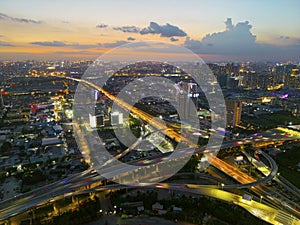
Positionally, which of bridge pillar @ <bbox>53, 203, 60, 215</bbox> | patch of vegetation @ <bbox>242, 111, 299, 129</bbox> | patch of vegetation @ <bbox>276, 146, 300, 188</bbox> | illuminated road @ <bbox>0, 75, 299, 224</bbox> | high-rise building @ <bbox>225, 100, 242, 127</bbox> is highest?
high-rise building @ <bbox>225, 100, 242, 127</bbox>

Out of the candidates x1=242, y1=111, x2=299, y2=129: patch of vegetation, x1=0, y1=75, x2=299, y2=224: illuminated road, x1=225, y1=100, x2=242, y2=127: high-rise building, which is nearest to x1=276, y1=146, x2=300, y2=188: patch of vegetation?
x1=0, y1=75, x2=299, y2=224: illuminated road

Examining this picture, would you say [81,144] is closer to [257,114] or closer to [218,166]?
[218,166]

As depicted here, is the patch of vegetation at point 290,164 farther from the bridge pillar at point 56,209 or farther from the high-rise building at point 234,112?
the bridge pillar at point 56,209

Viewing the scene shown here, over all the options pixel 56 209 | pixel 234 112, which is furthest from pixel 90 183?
pixel 234 112

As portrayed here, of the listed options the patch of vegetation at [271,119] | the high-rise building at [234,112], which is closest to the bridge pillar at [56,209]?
the high-rise building at [234,112]

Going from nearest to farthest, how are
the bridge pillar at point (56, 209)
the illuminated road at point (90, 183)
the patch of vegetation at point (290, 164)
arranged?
1. the illuminated road at point (90, 183)
2. the bridge pillar at point (56, 209)
3. the patch of vegetation at point (290, 164)

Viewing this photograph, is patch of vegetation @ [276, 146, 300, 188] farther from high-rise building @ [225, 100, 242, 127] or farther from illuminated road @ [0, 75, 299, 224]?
high-rise building @ [225, 100, 242, 127]

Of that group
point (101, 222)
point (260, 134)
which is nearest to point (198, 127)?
point (260, 134)

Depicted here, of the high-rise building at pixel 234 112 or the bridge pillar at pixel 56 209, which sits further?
the high-rise building at pixel 234 112

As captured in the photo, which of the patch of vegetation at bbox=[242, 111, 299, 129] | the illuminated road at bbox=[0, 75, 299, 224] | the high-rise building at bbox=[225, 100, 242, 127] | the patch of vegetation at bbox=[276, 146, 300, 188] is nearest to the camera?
the illuminated road at bbox=[0, 75, 299, 224]
